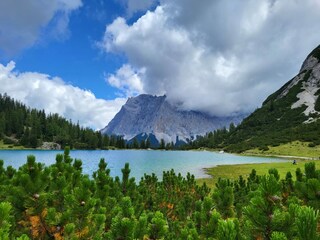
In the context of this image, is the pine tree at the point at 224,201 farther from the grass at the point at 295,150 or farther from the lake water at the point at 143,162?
the grass at the point at 295,150

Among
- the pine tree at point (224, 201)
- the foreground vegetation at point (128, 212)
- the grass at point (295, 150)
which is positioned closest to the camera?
the foreground vegetation at point (128, 212)

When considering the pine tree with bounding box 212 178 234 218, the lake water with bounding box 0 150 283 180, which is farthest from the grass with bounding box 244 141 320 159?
the pine tree with bounding box 212 178 234 218

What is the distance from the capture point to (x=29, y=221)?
7520 millimetres

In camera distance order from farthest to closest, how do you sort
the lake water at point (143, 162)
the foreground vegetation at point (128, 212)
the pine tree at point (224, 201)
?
the lake water at point (143, 162)
the pine tree at point (224, 201)
the foreground vegetation at point (128, 212)

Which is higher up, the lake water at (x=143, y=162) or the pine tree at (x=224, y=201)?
the pine tree at (x=224, y=201)

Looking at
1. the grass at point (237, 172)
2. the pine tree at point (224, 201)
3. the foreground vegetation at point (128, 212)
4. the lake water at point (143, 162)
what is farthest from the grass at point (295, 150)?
the foreground vegetation at point (128, 212)

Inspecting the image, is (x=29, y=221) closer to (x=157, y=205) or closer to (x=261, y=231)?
(x=261, y=231)

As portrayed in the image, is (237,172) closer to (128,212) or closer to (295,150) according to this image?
(128,212)

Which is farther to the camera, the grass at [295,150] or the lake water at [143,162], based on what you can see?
the grass at [295,150]

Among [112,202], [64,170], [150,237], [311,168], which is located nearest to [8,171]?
[64,170]

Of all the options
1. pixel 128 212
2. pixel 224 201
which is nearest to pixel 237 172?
pixel 224 201

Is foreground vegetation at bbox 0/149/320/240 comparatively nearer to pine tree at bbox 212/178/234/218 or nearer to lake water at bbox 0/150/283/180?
pine tree at bbox 212/178/234/218

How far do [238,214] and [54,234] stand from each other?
632 centimetres

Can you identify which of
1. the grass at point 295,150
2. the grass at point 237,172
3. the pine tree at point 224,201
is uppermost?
the grass at point 295,150
